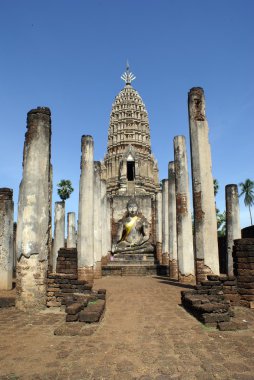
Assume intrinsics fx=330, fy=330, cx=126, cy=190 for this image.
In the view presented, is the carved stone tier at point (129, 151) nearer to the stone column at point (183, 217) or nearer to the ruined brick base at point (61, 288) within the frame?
the stone column at point (183, 217)

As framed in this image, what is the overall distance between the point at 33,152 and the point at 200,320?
5.20 m

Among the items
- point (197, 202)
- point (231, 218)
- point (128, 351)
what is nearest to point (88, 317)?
point (128, 351)

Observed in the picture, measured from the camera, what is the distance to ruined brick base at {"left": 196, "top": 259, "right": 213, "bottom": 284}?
9.48 m

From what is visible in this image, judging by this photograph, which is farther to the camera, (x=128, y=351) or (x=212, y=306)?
(x=212, y=306)

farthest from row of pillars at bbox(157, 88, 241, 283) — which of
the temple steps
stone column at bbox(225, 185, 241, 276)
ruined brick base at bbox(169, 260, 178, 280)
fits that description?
the temple steps

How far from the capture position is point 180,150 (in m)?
13.9

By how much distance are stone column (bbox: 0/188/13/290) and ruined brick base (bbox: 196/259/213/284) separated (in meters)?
6.24

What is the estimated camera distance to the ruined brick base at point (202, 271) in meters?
9.48

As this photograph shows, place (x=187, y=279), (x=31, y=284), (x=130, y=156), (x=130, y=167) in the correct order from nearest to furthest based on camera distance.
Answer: (x=31, y=284) < (x=187, y=279) < (x=130, y=156) < (x=130, y=167)

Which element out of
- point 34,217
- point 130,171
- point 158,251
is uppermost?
point 130,171

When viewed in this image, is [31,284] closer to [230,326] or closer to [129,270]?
[230,326]

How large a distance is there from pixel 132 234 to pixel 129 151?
1199cm

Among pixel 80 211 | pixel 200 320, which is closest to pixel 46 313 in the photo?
pixel 200 320

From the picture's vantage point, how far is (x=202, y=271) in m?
9.54
